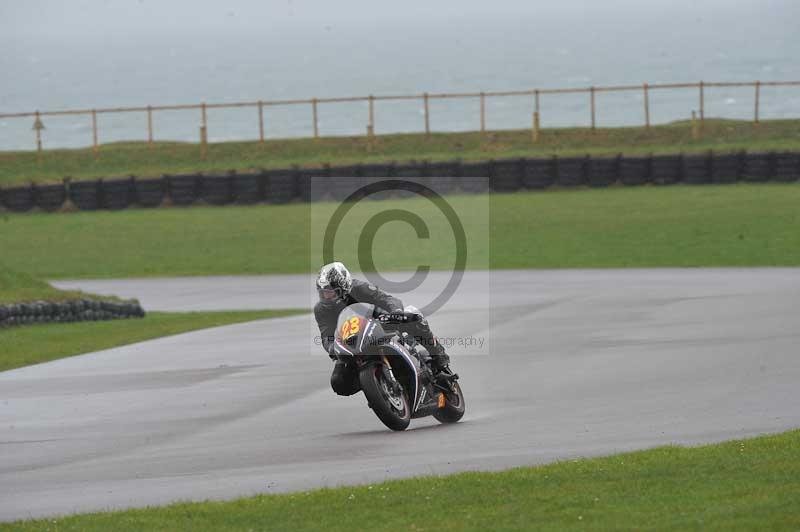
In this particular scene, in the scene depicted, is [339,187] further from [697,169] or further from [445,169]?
[697,169]

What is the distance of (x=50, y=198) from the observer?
4328 cm

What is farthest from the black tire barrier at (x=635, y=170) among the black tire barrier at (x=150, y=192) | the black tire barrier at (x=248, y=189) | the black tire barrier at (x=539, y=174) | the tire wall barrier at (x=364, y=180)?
the black tire barrier at (x=150, y=192)

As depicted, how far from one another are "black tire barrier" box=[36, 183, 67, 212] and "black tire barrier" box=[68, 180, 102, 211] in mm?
284

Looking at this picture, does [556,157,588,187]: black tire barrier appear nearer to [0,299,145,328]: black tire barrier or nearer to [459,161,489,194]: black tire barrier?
[459,161,489,194]: black tire barrier

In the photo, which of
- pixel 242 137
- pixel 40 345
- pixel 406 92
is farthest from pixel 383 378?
pixel 406 92

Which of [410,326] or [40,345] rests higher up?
[410,326]

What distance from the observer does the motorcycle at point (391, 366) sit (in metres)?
12.0

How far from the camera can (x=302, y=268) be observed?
32.1m

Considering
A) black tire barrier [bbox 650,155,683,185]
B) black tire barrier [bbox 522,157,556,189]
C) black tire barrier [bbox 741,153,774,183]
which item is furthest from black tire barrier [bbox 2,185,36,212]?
black tire barrier [bbox 741,153,774,183]

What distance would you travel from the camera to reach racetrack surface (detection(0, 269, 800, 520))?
10.8m

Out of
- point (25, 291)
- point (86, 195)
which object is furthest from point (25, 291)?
point (86, 195)

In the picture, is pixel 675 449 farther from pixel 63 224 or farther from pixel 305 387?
pixel 63 224

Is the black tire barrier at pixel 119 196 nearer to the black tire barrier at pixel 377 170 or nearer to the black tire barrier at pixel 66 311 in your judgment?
the black tire barrier at pixel 377 170

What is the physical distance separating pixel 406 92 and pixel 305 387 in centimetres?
16572
